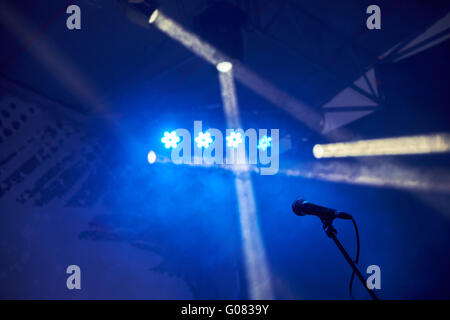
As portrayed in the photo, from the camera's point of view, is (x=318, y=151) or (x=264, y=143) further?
(x=318, y=151)

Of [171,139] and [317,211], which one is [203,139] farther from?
[317,211]

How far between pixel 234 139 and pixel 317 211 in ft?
9.31

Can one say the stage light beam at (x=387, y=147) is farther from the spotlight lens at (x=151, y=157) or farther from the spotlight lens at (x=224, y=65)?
the spotlight lens at (x=151, y=157)

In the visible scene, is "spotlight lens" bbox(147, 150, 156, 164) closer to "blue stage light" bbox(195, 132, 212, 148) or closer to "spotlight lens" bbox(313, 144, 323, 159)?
"blue stage light" bbox(195, 132, 212, 148)

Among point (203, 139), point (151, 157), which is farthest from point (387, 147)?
point (151, 157)

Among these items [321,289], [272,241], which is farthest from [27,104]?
[321,289]

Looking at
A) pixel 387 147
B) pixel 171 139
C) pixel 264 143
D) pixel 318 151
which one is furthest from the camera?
pixel 318 151

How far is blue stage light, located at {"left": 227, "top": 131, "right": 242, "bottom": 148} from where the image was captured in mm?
4594

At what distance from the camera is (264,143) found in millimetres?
4695

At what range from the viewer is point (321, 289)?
5.61 m

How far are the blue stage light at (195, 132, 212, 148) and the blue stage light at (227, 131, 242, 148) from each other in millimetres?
300

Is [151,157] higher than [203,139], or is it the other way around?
[203,139]

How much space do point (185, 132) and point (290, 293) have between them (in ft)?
12.3

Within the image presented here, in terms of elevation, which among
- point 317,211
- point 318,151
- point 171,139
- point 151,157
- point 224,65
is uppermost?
point 224,65
